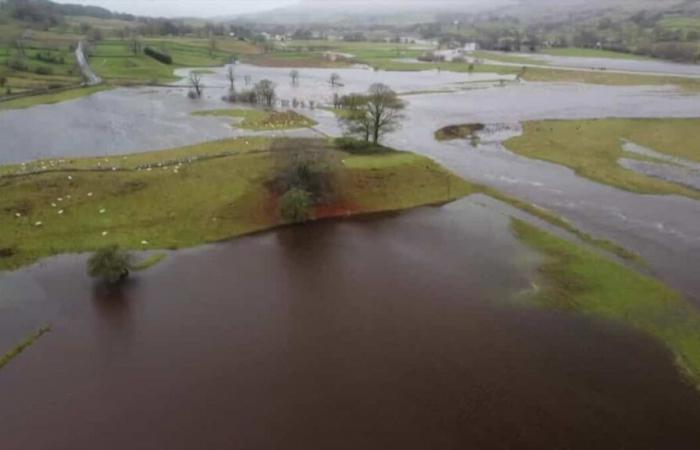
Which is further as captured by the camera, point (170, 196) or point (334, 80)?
point (334, 80)

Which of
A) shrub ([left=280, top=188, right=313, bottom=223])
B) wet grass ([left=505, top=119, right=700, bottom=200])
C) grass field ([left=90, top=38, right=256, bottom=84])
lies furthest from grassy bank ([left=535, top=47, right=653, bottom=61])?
shrub ([left=280, top=188, right=313, bottom=223])

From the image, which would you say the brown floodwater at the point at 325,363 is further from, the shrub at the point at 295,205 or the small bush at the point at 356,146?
the small bush at the point at 356,146

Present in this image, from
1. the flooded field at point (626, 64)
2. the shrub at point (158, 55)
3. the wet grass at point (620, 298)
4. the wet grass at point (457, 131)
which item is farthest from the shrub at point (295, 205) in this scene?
the flooded field at point (626, 64)

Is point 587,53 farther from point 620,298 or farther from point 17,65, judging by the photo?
point 620,298

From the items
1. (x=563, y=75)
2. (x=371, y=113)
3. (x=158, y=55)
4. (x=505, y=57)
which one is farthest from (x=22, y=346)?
(x=505, y=57)

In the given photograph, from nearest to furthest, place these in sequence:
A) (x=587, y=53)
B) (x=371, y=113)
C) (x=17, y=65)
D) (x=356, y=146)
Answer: (x=356, y=146)
(x=371, y=113)
(x=17, y=65)
(x=587, y=53)

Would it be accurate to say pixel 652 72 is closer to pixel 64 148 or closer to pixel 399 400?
pixel 64 148

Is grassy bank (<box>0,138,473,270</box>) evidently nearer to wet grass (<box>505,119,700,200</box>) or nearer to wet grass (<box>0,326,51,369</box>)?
wet grass (<box>0,326,51,369</box>)
